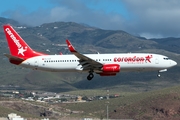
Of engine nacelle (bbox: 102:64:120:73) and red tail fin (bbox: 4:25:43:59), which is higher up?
red tail fin (bbox: 4:25:43:59)

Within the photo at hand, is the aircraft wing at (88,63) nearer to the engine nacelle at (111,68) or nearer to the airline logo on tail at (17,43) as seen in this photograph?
the engine nacelle at (111,68)

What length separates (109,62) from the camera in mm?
107750

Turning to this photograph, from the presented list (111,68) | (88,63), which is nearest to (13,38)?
(88,63)

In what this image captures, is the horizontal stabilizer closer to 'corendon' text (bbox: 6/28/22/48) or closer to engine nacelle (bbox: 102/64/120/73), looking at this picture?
'corendon' text (bbox: 6/28/22/48)

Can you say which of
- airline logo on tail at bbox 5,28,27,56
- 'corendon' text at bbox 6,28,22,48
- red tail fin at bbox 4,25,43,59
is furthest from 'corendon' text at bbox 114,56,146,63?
'corendon' text at bbox 6,28,22,48

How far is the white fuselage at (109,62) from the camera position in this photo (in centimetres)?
10725

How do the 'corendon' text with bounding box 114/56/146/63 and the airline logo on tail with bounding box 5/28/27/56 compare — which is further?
the airline logo on tail with bounding box 5/28/27/56

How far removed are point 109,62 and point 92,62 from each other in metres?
3.57

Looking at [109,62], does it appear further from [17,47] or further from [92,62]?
[17,47]

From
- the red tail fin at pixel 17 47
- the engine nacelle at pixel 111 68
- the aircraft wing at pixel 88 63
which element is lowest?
the engine nacelle at pixel 111 68

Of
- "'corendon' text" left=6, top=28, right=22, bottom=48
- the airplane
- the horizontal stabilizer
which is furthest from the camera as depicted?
"'corendon' text" left=6, top=28, right=22, bottom=48

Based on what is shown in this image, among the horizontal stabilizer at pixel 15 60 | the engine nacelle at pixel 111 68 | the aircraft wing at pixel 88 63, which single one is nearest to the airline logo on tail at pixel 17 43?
the horizontal stabilizer at pixel 15 60

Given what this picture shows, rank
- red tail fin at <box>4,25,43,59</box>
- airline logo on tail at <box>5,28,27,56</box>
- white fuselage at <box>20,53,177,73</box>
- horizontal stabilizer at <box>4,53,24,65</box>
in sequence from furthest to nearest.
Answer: airline logo on tail at <box>5,28,27,56</box> < red tail fin at <box>4,25,43,59</box> < horizontal stabilizer at <box>4,53,24,65</box> < white fuselage at <box>20,53,177,73</box>

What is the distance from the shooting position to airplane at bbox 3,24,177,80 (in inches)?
4210
